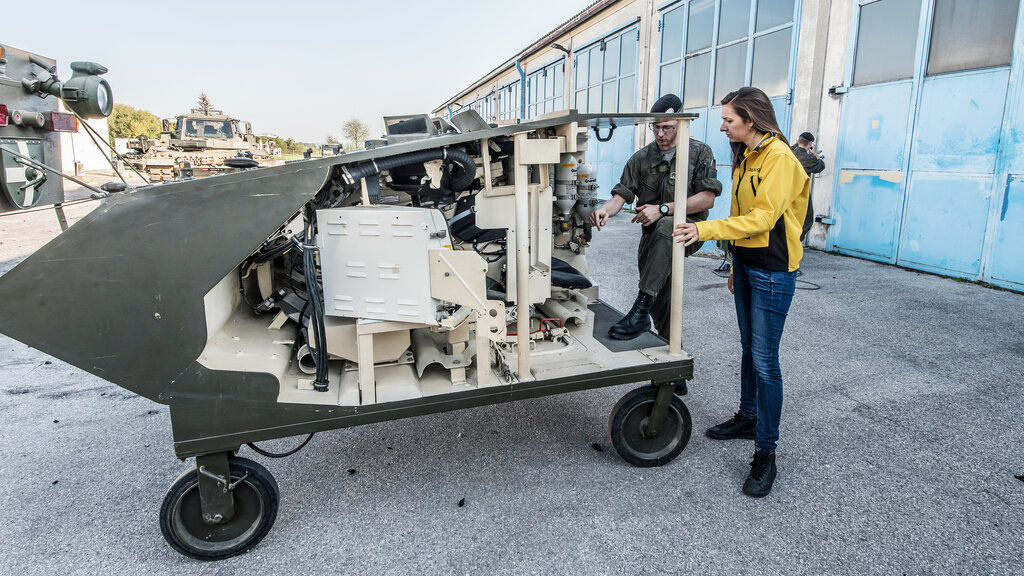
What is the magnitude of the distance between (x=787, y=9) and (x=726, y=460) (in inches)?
328

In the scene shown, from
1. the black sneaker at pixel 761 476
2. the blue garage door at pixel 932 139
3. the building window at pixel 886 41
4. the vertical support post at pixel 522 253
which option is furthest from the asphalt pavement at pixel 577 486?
the building window at pixel 886 41

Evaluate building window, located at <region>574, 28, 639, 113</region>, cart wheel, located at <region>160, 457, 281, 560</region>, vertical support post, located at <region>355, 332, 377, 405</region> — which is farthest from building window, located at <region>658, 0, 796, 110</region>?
cart wheel, located at <region>160, 457, 281, 560</region>

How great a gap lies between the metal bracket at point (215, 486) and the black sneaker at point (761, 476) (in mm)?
2217

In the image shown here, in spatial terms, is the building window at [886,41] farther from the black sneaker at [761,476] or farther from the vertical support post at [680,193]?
the black sneaker at [761,476]

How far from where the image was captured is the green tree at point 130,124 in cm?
3750

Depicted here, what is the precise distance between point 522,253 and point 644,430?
1119mm

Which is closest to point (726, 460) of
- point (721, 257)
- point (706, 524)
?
point (706, 524)

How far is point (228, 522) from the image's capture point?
2336mm

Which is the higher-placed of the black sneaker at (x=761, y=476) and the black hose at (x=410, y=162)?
the black hose at (x=410, y=162)

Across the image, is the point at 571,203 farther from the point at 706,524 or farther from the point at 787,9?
the point at 787,9

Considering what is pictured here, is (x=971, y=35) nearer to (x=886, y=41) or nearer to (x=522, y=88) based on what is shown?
(x=886, y=41)

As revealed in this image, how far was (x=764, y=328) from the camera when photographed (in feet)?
9.00

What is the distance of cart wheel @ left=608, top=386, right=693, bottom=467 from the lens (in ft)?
9.30

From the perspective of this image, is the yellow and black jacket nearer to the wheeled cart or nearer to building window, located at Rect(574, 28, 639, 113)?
the wheeled cart
